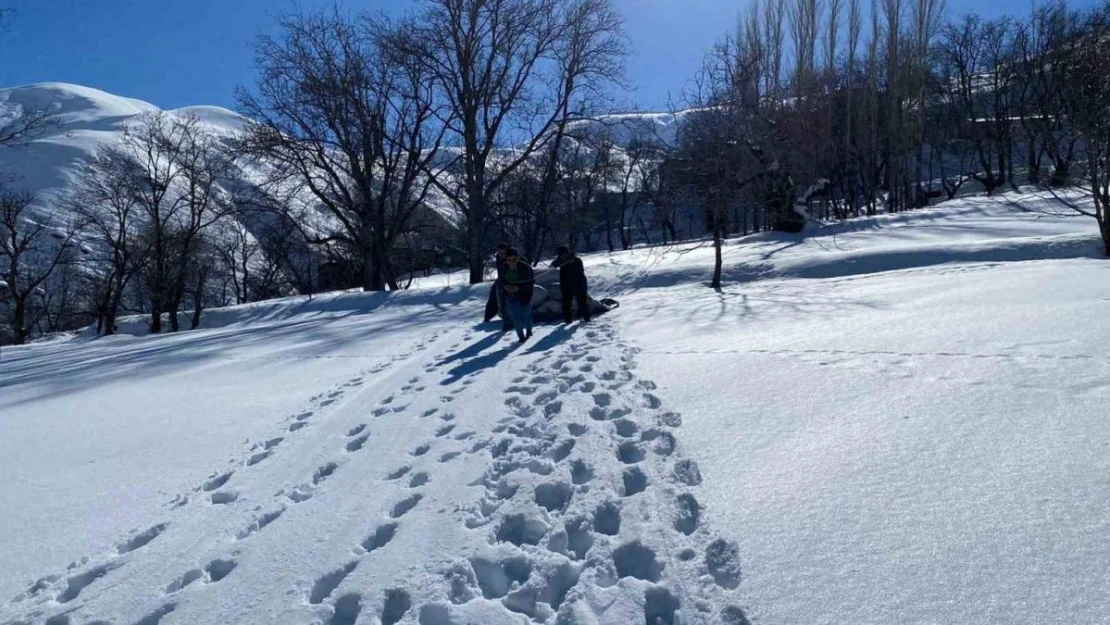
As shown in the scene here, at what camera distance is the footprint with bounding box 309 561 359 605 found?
3.42 meters

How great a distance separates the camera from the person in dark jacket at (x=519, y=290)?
10617 mm

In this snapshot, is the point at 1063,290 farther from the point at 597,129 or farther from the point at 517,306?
the point at 597,129

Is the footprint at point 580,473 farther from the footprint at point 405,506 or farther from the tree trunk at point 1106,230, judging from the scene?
the tree trunk at point 1106,230

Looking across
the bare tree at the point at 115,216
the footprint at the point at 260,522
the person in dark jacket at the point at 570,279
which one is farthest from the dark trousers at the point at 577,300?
the bare tree at the point at 115,216

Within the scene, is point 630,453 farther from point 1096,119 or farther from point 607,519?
point 1096,119

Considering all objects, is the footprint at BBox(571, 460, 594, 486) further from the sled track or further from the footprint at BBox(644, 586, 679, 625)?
the footprint at BBox(644, 586, 679, 625)

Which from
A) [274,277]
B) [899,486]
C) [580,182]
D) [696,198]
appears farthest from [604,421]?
[274,277]

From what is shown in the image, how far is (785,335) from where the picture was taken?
8.73m

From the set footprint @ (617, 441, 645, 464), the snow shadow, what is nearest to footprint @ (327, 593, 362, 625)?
footprint @ (617, 441, 645, 464)

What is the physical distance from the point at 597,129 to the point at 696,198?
25.4 ft

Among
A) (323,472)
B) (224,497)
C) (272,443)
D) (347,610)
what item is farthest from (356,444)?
(347,610)

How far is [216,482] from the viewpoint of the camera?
17.2 ft

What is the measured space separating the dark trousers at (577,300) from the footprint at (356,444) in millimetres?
6305

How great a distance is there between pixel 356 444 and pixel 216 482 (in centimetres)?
111
